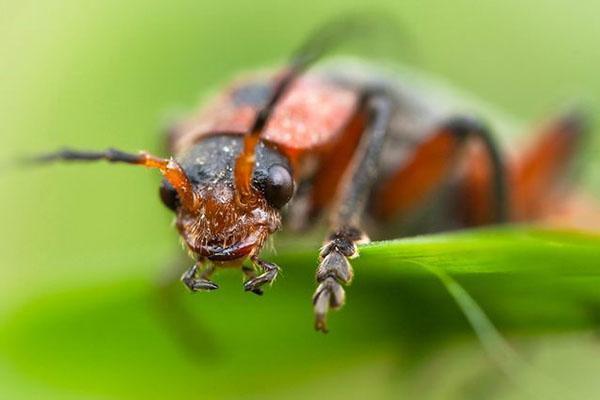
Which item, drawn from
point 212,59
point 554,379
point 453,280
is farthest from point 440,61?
point 453,280

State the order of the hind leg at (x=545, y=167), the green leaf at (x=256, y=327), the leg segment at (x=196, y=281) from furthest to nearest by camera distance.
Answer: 1. the hind leg at (x=545, y=167)
2. the green leaf at (x=256, y=327)
3. the leg segment at (x=196, y=281)

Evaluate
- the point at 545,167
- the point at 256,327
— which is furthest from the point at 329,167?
the point at 545,167

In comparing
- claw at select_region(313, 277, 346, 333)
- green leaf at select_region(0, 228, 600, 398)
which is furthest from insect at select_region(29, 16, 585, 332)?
green leaf at select_region(0, 228, 600, 398)

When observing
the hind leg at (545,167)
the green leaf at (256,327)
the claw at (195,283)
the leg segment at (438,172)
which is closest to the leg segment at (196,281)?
the claw at (195,283)

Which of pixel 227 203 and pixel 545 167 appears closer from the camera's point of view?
pixel 227 203

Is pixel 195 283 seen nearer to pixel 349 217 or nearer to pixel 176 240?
pixel 349 217

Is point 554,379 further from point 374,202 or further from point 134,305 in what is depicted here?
point 134,305

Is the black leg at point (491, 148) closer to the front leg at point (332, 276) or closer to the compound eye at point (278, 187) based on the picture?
the compound eye at point (278, 187)
